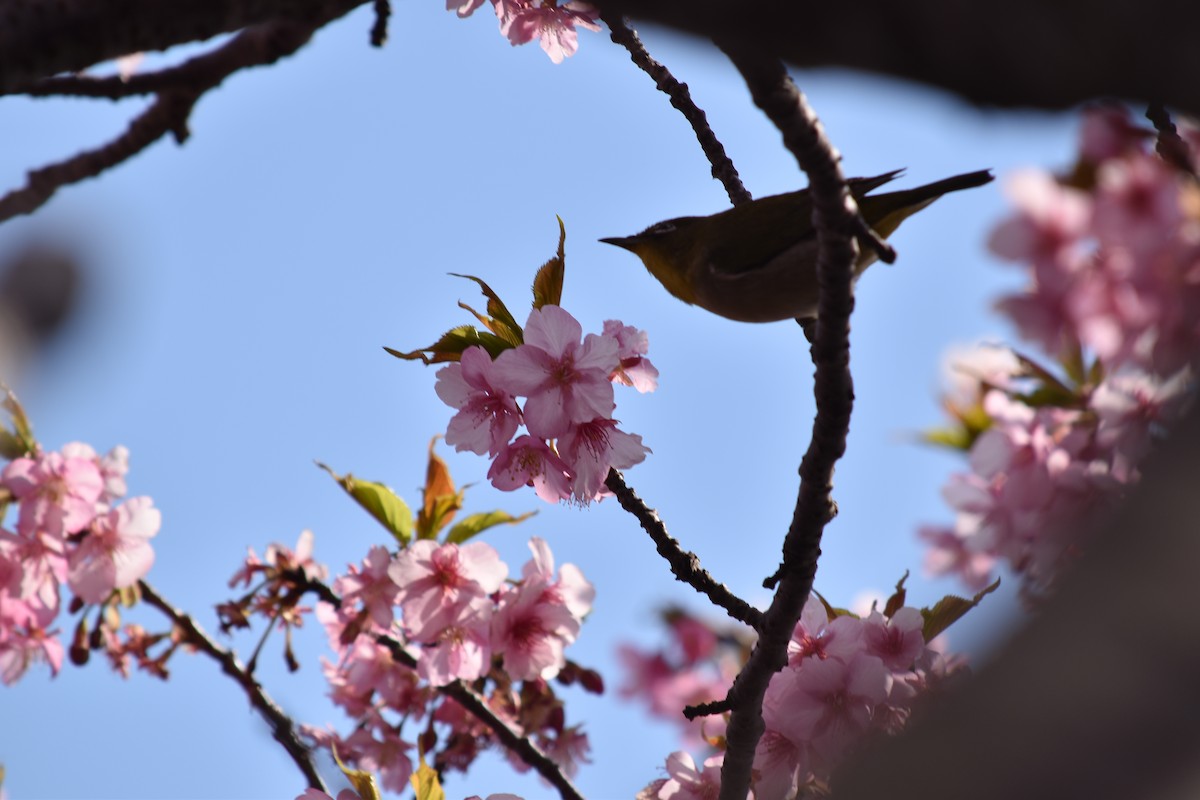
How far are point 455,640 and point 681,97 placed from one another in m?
1.95

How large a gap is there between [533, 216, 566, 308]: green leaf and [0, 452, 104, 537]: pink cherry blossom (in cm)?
206

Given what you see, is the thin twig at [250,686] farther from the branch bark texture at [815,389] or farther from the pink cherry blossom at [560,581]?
the branch bark texture at [815,389]

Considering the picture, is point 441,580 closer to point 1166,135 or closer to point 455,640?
point 455,640

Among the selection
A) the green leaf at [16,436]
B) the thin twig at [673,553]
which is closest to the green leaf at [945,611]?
the thin twig at [673,553]

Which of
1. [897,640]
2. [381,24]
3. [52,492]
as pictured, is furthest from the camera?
[52,492]

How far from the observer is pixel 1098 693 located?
2.47ft

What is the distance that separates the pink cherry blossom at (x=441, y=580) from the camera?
126 inches

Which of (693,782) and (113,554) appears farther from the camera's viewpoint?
(113,554)

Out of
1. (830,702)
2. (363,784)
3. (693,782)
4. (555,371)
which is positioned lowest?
(363,784)

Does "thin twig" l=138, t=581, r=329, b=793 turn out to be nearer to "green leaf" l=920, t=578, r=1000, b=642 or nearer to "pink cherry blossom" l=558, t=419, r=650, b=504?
"pink cherry blossom" l=558, t=419, r=650, b=504

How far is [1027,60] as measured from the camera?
1.03 m

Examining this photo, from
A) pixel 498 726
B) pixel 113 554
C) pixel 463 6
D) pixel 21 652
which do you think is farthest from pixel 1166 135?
pixel 21 652

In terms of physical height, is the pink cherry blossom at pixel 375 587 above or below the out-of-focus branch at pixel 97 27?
above

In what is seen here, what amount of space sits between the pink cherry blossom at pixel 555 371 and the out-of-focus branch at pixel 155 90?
0.92 meters
